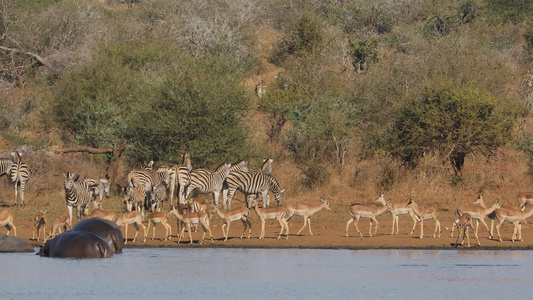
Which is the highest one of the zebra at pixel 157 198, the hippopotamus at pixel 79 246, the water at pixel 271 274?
the zebra at pixel 157 198

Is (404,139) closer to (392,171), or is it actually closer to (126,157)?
(392,171)

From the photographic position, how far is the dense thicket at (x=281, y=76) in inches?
1096

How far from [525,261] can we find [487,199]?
29.4 ft

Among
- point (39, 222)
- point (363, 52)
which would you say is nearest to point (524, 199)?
point (39, 222)

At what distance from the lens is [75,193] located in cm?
2166

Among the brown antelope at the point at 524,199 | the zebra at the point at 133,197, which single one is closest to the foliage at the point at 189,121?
the zebra at the point at 133,197

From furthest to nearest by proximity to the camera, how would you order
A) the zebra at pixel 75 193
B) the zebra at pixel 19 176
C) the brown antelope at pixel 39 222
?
1. the zebra at pixel 19 176
2. the zebra at pixel 75 193
3. the brown antelope at pixel 39 222

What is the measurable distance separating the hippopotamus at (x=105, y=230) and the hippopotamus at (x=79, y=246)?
0.51 m

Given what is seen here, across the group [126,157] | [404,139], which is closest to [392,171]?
[404,139]

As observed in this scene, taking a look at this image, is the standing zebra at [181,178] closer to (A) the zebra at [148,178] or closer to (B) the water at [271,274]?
(A) the zebra at [148,178]

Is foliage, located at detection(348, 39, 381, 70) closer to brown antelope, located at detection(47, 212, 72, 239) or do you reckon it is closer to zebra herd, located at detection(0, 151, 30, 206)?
zebra herd, located at detection(0, 151, 30, 206)

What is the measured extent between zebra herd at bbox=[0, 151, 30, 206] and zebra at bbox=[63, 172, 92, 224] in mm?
3659

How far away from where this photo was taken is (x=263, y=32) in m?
56.4

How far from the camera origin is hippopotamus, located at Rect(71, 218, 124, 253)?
17406 millimetres
